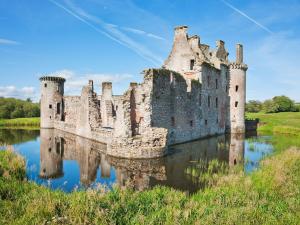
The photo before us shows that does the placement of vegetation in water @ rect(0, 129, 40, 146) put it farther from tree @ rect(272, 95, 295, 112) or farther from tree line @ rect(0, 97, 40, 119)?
tree @ rect(272, 95, 295, 112)

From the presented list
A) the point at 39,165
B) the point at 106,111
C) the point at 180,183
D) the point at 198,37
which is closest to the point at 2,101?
the point at 106,111

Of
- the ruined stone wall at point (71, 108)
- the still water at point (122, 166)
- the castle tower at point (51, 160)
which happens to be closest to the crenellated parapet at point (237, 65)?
the still water at point (122, 166)

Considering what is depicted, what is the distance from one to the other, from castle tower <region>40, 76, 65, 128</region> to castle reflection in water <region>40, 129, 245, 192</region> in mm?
18867

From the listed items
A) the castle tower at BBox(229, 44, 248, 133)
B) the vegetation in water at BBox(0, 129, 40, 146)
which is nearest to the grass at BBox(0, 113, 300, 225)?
the vegetation in water at BBox(0, 129, 40, 146)

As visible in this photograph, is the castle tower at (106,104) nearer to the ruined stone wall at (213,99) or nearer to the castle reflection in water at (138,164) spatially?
the castle reflection in water at (138,164)

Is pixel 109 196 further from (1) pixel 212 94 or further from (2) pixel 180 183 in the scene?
(1) pixel 212 94

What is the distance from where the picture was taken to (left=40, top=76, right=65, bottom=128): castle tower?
41875 millimetres

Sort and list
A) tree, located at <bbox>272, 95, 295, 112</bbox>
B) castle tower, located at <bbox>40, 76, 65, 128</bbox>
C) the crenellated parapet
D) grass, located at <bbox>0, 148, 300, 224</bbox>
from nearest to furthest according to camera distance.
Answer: grass, located at <bbox>0, 148, 300, 224</bbox>, the crenellated parapet, castle tower, located at <bbox>40, 76, 65, 128</bbox>, tree, located at <bbox>272, 95, 295, 112</bbox>

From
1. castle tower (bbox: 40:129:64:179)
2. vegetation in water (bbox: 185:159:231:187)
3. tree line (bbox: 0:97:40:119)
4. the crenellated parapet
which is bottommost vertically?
castle tower (bbox: 40:129:64:179)

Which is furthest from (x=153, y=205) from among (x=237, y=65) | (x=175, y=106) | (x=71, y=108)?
(x=71, y=108)

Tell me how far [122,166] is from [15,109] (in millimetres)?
50004

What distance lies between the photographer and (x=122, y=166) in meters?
15.8

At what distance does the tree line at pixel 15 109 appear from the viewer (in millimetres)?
57209

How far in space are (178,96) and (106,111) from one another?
11.7 m
